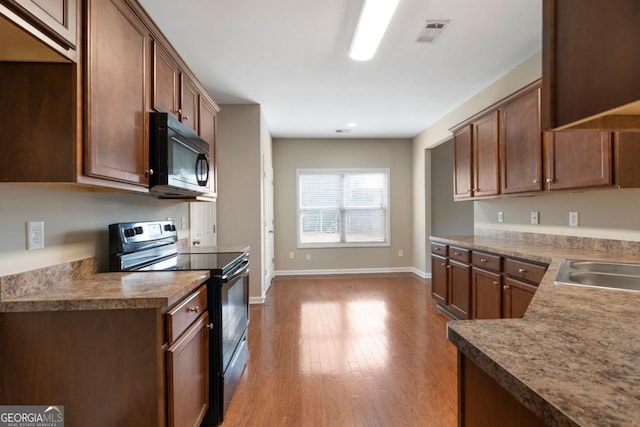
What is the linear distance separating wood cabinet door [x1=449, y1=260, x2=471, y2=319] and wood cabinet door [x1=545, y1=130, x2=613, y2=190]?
112cm

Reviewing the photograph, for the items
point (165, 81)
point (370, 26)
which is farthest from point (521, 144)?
point (165, 81)

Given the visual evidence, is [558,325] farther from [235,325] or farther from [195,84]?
[195,84]

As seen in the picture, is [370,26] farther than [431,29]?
No

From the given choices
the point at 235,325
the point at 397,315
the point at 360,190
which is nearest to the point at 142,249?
the point at 235,325

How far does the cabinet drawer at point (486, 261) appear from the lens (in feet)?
9.28

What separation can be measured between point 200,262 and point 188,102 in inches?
46.5

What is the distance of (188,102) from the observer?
98.9 inches

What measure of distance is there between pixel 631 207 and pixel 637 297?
5.32 feet

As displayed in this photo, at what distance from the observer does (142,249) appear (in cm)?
213

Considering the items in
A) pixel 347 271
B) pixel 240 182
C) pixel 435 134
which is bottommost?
pixel 347 271

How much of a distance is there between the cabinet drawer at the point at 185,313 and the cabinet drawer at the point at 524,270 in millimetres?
2160

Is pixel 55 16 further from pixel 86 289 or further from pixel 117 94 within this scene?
pixel 86 289

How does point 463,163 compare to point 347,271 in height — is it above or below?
above

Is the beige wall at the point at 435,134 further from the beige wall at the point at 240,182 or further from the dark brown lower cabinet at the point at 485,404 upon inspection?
the dark brown lower cabinet at the point at 485,404
